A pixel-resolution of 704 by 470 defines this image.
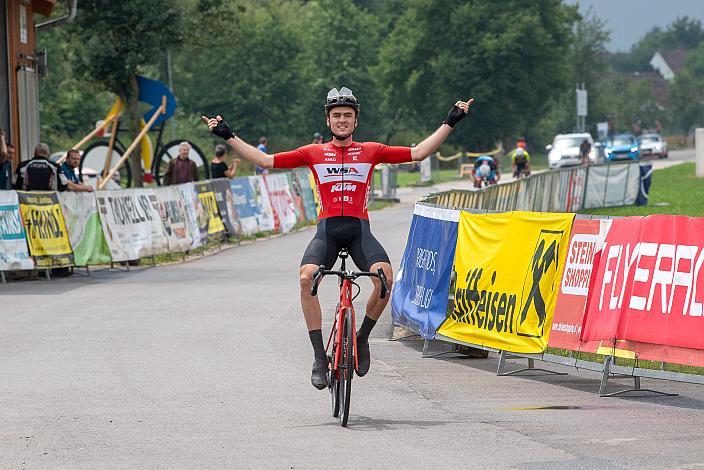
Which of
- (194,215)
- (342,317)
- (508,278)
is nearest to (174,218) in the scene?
(194,215)

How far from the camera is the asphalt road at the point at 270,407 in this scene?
→ 8.43 meters

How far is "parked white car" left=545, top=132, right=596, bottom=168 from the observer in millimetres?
67812

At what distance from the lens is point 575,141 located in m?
69.2

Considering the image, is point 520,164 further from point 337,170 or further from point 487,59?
point 487,59

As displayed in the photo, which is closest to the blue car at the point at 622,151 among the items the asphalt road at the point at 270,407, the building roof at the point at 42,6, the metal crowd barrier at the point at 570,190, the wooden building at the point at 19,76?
the metal crowd barrier at the point at 570,190

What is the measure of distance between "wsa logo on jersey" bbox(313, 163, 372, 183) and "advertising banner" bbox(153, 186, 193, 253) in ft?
48.9

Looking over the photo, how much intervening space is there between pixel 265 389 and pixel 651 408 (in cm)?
282

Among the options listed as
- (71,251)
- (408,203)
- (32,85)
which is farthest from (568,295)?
(408,203)

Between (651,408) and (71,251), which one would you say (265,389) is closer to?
(651,408)

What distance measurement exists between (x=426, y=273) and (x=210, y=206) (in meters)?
15.1

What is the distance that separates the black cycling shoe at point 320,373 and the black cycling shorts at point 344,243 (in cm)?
63

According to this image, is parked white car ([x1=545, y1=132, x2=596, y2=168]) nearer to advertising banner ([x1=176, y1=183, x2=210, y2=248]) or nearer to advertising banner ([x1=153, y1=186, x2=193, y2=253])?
advertising banner ([x1=176, y1=183, x2=210, y2=248])

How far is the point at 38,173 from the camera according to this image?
2192 centimetres

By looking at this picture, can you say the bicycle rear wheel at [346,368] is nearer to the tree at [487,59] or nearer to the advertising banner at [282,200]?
the advertising banner at [282,200]
